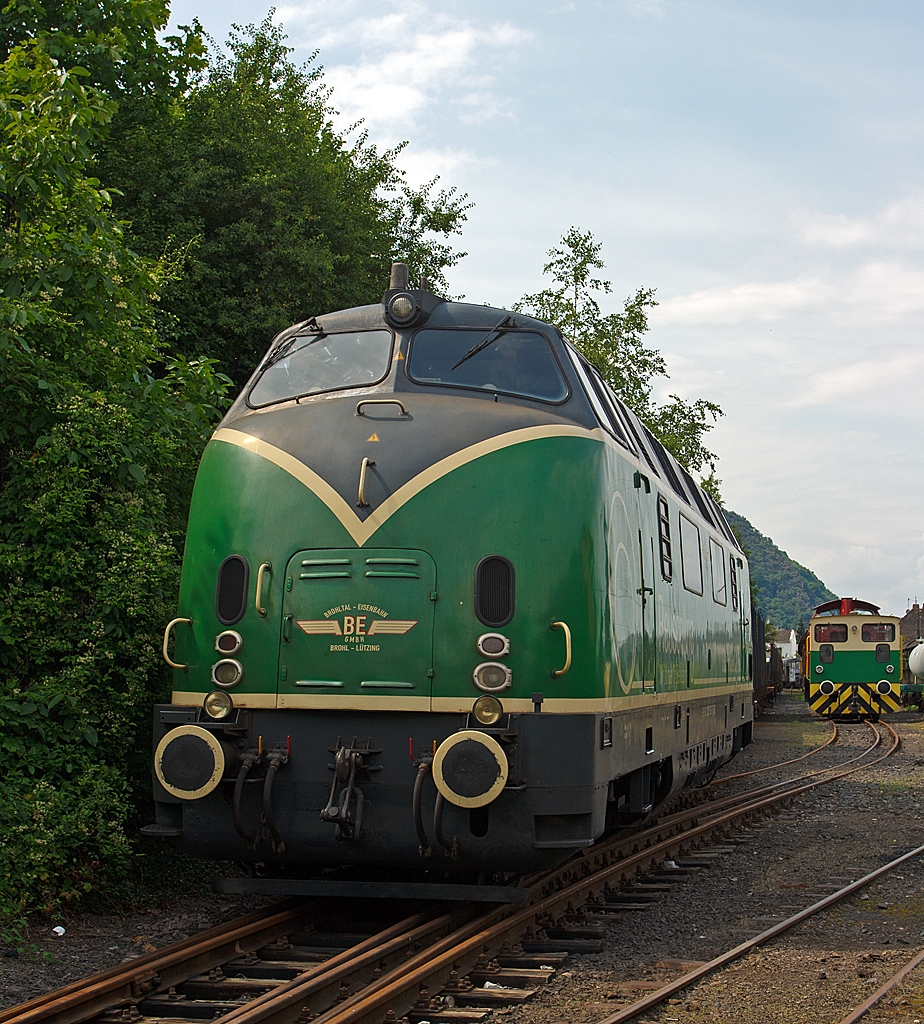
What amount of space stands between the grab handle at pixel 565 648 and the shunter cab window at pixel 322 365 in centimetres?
210

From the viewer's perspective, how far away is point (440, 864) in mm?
6863

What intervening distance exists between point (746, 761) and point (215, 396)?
14729 mm

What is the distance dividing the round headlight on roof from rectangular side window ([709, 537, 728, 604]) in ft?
21.9

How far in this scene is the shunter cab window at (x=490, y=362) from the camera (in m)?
7.79

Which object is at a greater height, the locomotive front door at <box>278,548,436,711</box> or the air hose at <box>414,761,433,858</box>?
the locomotive front door at <box>278,548,436,711</box>

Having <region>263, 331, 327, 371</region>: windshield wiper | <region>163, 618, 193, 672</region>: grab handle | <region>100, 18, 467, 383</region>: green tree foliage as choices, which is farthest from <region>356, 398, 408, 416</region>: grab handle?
<region>100, 18, 467, 383</region>: green tree foliage

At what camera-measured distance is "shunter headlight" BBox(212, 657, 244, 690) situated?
7.03m

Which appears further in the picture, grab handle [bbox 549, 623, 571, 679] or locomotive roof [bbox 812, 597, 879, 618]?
locomotive roof [bbox 812, 597, 879, 618]

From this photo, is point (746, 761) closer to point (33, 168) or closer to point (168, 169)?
point (168, 169)

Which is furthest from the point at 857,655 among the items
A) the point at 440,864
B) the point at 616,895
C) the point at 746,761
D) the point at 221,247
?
the point at 440,864

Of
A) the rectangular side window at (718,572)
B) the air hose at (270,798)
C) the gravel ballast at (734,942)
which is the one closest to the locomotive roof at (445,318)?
the air hose at (270,798)

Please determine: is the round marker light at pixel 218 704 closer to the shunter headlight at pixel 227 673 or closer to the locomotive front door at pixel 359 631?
the shunter headlight at pixel 227 673

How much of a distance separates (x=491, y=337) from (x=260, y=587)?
238 centimetres

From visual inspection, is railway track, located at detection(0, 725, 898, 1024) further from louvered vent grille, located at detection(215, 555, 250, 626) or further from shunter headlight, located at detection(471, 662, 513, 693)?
louvered vent grille, located at detection(215, 555, 250, 626)
